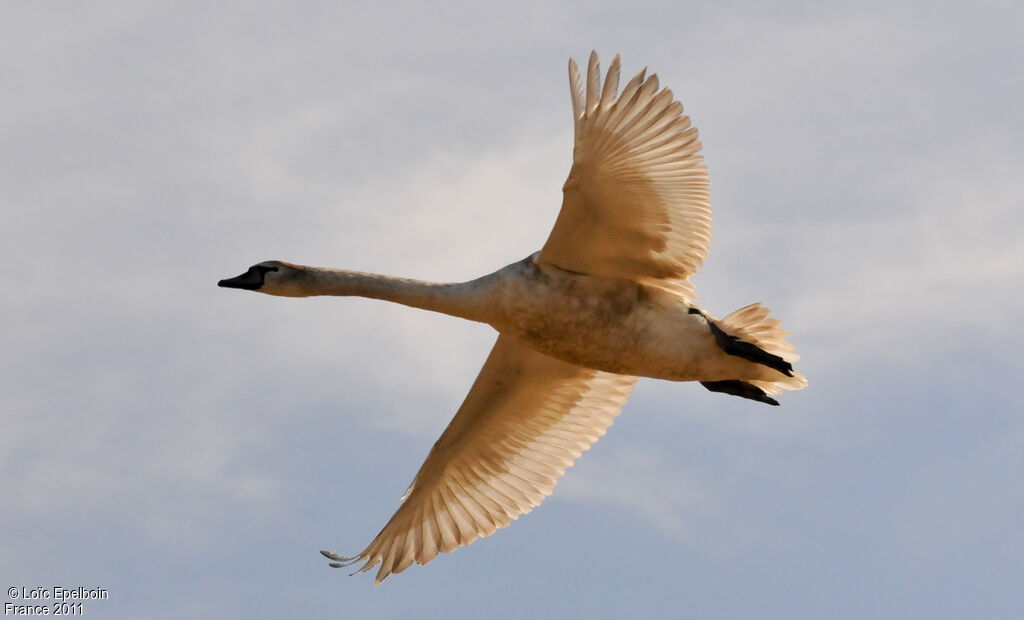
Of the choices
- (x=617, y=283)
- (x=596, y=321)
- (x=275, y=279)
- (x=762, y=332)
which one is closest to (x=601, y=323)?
(x=596, y=321)

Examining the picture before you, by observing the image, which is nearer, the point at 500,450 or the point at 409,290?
the point at 409,290

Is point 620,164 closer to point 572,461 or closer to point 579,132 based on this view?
point 579,132

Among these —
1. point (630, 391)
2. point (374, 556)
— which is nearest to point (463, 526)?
point (374, 556)

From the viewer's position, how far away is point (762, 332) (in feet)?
40.3

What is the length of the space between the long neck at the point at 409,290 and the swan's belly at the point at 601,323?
0.19 m

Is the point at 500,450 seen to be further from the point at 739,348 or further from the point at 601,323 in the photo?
the point at 739,348

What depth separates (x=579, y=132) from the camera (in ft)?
36.6

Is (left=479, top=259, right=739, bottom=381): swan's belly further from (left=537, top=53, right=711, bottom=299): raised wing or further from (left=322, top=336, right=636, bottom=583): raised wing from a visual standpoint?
(left=322, top=336, right=636, bottom=583): raised wing

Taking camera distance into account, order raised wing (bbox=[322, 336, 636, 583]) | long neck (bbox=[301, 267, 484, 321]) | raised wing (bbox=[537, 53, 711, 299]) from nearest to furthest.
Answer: raised wing (bbox=[537, 53, 711, 299]) → long neck (bbox=[301, 267, 484, 321]) → raised wing (bbox=[322, 336, 636, 583])

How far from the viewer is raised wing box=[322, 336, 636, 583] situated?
13055 millimetres

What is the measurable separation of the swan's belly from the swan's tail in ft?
0.98

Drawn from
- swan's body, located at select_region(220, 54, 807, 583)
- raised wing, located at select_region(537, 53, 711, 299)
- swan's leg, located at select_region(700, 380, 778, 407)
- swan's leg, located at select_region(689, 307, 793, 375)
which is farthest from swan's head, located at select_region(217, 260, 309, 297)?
swan's leg, located at select_region(700, 380, 778, 407)

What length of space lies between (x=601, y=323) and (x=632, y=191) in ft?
3.18

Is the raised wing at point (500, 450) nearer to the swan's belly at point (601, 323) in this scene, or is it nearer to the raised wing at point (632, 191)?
the swan's belly at point (601, 323)
